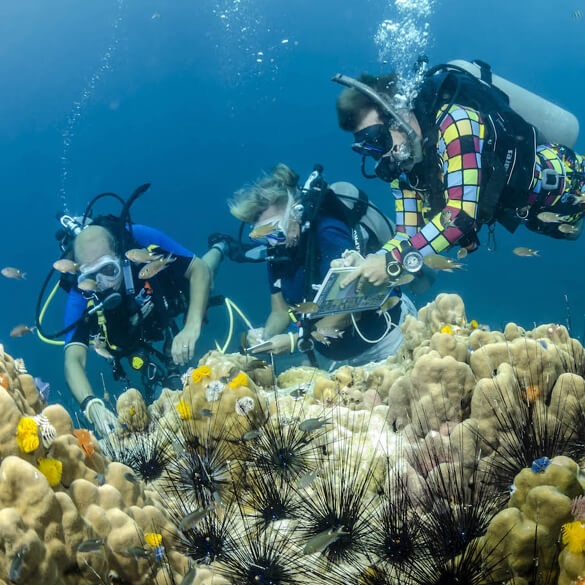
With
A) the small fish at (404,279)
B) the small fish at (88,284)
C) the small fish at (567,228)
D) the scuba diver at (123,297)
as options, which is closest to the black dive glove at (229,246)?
the scuba diver at (123,297)

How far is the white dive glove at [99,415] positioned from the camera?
15.5 feet

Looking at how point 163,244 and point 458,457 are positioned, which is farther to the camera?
point 163,244

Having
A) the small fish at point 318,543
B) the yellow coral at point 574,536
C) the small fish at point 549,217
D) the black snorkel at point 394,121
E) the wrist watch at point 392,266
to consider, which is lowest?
the small fish at point 318,543

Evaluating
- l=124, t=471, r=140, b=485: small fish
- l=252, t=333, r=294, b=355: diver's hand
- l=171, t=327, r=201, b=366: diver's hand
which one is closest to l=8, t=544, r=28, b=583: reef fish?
l=124, t=471, r=140, b=485: small fish

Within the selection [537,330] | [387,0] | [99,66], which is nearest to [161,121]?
[99,66]

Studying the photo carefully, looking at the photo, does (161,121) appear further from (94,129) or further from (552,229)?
(552,229)

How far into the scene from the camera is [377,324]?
6656mm

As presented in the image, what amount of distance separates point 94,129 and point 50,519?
82.8 meters

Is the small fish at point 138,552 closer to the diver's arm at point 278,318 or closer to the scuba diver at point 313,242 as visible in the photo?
the scuba diver at point 313,242

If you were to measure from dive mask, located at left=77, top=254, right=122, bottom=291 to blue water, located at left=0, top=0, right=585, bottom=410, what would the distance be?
51.2m

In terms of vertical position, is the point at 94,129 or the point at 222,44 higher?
the point at 222,44

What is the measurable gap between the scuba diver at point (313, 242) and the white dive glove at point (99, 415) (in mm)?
1900

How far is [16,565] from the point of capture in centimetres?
123

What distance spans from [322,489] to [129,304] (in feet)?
18.3
